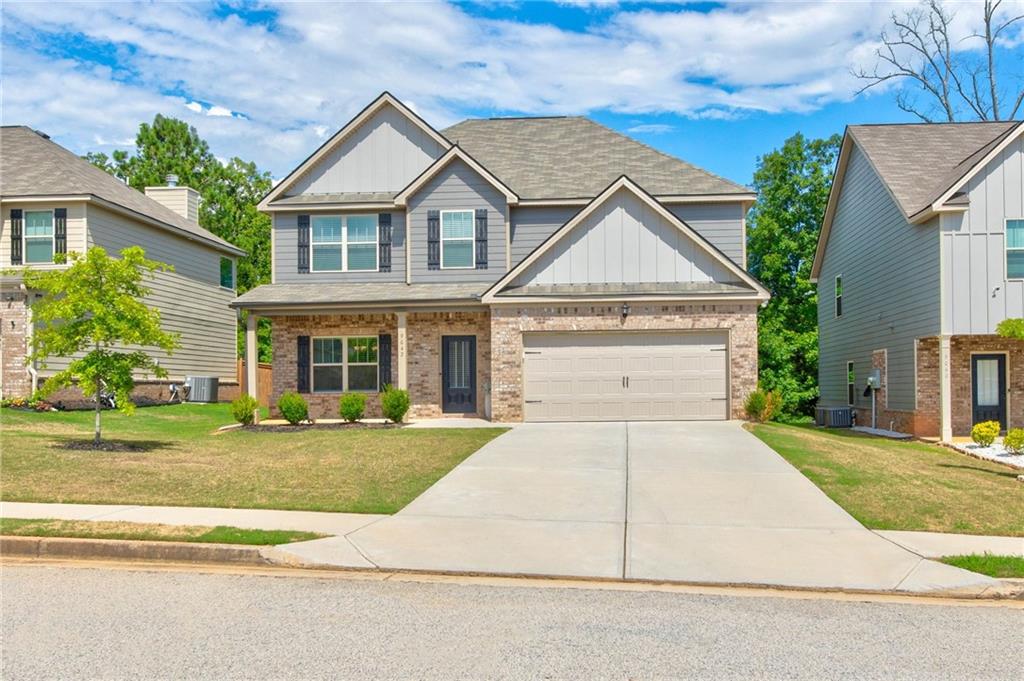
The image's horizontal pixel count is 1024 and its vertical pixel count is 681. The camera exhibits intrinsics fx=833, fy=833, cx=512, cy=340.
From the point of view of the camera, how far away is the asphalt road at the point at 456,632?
5613 mm

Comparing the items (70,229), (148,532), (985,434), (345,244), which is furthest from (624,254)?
(70,229)

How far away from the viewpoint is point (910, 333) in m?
21.5

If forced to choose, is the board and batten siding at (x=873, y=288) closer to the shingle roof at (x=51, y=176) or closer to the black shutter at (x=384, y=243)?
the black shutter at (x=384, y=243)

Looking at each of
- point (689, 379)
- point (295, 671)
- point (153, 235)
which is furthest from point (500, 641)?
point (153, 235)

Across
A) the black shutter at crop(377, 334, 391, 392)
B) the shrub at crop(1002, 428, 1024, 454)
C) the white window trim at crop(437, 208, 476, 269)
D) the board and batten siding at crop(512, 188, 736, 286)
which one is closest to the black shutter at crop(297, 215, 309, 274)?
the black shutter at crop(377, 334, 391, 392)

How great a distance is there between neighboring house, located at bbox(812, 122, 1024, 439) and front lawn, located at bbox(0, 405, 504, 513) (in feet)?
36.7

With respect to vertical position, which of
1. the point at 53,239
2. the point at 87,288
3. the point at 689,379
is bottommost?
the point at 689,379

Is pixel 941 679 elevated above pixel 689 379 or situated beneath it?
situated beneath

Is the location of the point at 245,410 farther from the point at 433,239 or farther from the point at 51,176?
the point at 51,176

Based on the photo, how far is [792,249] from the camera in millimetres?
37156

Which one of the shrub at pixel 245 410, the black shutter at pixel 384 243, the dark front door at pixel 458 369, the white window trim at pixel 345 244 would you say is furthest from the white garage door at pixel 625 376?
the shrub at pixel 245 410

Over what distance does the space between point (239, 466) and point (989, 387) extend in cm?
1821

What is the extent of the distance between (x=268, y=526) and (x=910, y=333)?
17772 millimetres

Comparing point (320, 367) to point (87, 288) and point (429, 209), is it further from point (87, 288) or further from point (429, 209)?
point (87, 288)
